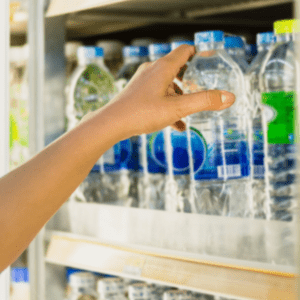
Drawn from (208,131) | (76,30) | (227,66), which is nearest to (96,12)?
(76,30)

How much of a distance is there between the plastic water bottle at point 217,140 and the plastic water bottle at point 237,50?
0.04ft

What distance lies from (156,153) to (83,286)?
40 cm

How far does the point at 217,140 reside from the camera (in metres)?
1.09

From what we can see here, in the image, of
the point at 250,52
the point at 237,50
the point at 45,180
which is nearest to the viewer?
the point at 45,180

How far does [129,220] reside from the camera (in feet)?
3.85

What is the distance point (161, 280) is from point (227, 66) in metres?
0.51

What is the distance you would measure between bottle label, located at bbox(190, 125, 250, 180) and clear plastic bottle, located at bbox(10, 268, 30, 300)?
0.78m

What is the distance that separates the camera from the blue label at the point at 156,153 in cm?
127

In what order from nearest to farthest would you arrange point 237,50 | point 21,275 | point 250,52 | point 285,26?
point 285,26, point 237,50, point 250,52, point 21,275

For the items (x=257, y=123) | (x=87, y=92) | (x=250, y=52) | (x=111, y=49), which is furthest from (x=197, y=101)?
(x=111, y=49)

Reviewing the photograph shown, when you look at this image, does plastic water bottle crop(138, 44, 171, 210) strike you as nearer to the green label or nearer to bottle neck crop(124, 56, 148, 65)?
bottle neck crop(124, 56, 148, 65)

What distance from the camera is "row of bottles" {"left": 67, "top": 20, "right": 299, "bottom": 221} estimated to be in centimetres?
104

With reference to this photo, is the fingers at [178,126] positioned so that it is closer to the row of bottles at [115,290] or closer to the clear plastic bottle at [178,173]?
the clear plastic bottle at [178,173]

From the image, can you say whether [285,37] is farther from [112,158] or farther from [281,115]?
[112,158]
